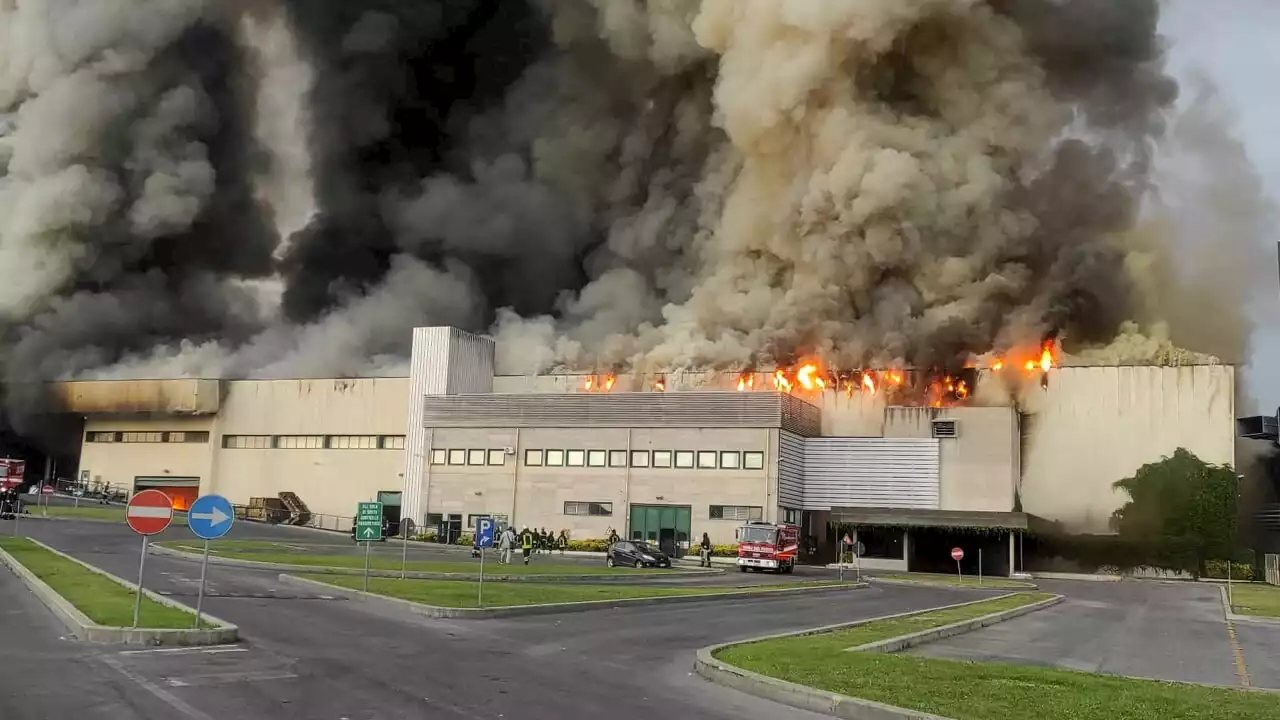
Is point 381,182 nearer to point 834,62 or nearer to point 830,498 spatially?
point 834,62

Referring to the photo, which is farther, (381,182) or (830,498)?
(381,182)

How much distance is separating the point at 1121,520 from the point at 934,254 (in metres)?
17.3

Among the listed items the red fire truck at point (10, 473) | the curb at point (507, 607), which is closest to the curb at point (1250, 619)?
the curb at point (507, 607)

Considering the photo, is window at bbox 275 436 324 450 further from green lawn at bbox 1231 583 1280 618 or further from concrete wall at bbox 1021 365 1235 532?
green lawn at bbox 1231 583 1280 618

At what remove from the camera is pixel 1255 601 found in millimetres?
35156

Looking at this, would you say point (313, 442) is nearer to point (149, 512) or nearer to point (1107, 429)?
point (1107, 429)

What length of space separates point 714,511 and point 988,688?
42625mm

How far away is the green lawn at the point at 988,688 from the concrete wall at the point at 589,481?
3839 cm

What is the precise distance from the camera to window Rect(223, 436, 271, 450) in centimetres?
6831

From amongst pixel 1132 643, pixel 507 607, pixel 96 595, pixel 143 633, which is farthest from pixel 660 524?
pixel 143 633

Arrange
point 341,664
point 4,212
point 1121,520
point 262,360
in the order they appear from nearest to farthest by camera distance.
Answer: point 341,664, point 1121,520, point 4,212, point 262,360

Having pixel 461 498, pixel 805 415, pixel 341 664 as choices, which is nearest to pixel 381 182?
pixel 461 498

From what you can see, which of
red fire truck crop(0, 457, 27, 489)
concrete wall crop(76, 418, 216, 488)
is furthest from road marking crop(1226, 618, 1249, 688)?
concrete wall crop(76, 418, 216, 488)

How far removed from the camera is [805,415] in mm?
58844
